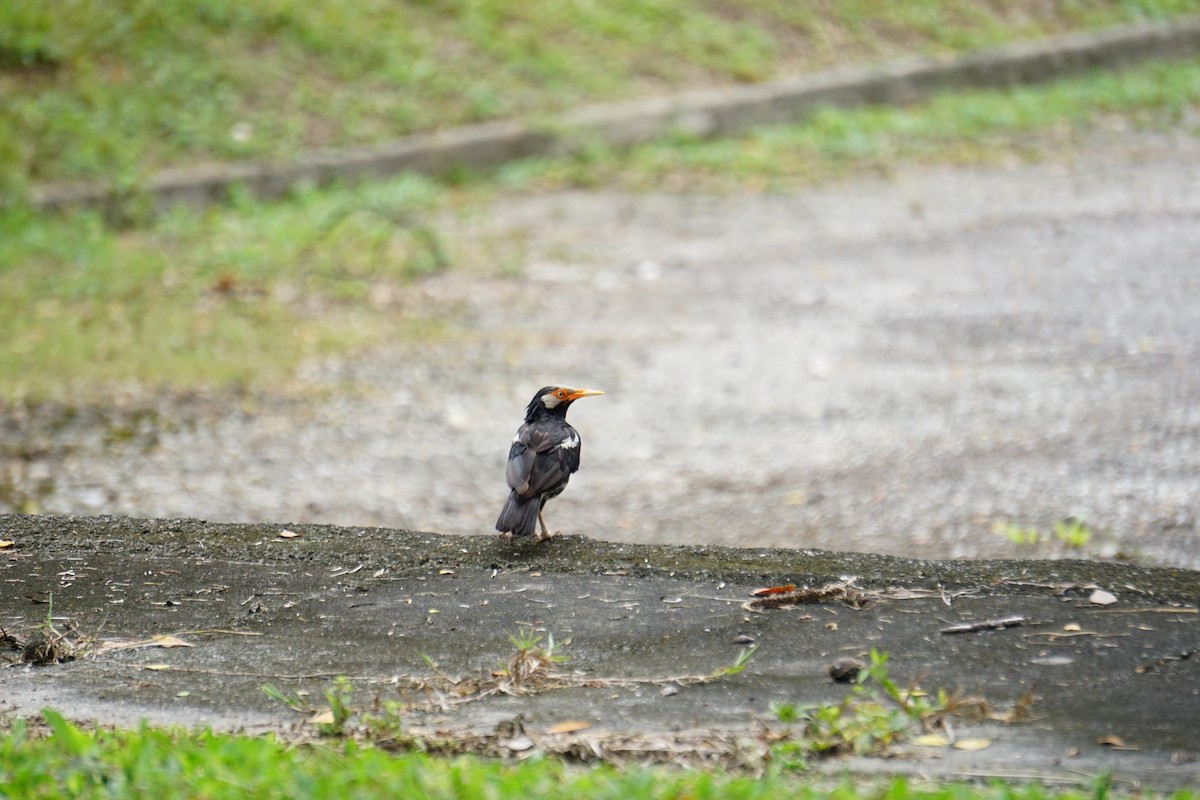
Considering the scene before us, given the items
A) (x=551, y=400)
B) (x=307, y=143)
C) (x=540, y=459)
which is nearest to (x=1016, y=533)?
(x=551, y=400)

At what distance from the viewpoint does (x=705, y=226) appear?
1033cm

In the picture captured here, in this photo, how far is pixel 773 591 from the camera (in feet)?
12.4

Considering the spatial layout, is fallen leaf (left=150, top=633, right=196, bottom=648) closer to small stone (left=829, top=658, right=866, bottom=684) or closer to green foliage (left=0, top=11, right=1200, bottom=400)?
small stone (left=829, top=658, right=866, bottom=684)

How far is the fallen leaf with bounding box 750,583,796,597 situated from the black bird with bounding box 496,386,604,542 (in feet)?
2.67

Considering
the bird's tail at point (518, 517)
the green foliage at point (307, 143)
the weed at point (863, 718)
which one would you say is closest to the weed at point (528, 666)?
the weed at point (863, 718)

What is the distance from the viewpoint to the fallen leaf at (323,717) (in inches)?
120

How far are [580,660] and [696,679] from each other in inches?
13.2

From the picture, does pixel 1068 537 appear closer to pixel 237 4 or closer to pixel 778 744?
pixel 778 744

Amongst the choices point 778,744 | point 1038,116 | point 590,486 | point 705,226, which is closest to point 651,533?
point 590,486

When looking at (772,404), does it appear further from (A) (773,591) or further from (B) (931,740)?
(B) (931,740)

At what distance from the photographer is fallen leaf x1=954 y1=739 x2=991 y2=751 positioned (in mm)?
2898

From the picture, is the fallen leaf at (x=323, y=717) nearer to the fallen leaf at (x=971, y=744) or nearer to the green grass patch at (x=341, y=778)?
the green grass patch at (x=341, y=778)

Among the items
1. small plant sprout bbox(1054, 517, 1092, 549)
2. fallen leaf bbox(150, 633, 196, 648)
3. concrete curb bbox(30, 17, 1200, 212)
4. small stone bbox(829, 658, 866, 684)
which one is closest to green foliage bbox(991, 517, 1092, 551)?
small plant sprout bbox(1054, 517, 1092, 549)

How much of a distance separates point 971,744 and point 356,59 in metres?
10.6
